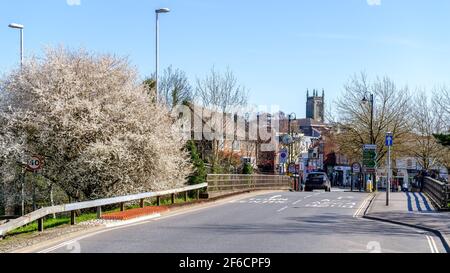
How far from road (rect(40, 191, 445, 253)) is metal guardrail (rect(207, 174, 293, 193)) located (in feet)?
31.6

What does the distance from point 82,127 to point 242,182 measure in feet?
47.0

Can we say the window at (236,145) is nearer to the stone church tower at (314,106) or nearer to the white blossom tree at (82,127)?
the white blossom tree at (82,127)

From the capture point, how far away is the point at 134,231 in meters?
15.8

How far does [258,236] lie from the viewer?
14.7 meters

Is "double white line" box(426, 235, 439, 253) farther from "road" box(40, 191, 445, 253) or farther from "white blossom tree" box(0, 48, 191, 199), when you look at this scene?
"white blossom tree" box(0, 48, 191, 199)

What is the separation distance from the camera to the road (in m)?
12.5

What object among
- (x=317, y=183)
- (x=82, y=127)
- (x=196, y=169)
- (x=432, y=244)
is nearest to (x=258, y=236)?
(x=432, y=244)

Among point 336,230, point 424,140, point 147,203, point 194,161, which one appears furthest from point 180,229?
point 424,140

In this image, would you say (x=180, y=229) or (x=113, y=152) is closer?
(x=180, y=229)

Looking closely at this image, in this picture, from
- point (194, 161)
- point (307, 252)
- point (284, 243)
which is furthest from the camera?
point (194, 161)

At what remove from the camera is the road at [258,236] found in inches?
493

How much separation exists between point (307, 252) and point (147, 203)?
1705 cm

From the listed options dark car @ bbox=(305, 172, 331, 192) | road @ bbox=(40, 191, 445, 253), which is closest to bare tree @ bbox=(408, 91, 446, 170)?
dark car @ bbox=(305, 172, 331, 192)
